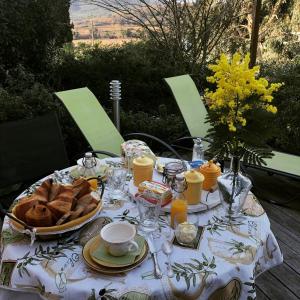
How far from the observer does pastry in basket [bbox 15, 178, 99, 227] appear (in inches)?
55.4

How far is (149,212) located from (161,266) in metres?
0.27

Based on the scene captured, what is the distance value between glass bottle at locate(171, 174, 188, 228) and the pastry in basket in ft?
1.11

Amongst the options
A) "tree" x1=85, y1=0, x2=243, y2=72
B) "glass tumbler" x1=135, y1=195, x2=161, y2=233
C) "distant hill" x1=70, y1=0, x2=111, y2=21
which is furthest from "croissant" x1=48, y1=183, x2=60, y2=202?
"distant hill" x1=70, y1=0, x2=111, y2=21

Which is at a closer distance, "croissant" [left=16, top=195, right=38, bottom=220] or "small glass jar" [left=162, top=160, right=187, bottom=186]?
"croissant" [left=16, top=195, right=38, bottom=220]

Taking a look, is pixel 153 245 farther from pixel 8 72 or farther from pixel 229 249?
pixel 8 72

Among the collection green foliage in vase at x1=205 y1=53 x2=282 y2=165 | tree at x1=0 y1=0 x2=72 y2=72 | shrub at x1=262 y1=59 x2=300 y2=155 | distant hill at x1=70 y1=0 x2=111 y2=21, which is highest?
distant hill at x1=70 y1=0 x2=111 y2=21

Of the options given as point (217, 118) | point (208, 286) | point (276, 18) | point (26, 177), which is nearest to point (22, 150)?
point (26, 177)

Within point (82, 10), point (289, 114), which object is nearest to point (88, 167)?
point (289, 114)

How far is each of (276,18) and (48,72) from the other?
19.5 ft

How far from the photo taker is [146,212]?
1497 mm

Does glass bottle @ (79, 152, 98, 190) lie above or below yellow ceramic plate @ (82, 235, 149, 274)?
above

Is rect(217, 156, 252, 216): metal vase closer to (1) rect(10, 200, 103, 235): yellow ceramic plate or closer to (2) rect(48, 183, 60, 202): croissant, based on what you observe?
(1) rect(10, 200, 103, 235): yellow ceramic plate

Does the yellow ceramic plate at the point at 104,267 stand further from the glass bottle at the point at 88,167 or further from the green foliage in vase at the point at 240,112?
the glass bottle at the point at 88,167

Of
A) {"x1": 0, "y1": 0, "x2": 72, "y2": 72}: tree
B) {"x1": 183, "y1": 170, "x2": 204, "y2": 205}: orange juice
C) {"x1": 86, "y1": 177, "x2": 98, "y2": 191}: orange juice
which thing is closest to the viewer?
{"x1": 183, "y1": 170, "x2": 204, "y2": 205}: orange juice
